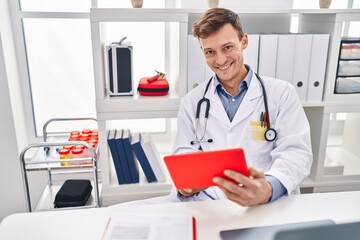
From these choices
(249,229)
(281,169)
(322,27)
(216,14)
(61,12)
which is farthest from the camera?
(61,12)

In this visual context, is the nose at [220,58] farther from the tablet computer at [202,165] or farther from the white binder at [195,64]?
the tablet computer at [202,165]

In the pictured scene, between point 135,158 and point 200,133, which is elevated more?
point 200,133

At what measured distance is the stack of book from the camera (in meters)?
1.71

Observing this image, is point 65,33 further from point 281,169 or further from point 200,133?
point 281,169

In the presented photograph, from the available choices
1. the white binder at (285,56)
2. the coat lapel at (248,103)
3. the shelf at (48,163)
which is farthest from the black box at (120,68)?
the white binder at (285,56)

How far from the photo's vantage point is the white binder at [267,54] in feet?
5.43

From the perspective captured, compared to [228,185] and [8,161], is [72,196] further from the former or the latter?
[228,185]

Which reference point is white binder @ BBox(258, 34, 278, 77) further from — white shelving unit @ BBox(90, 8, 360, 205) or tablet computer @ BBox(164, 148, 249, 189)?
tablet computer @ BBox(164, 148, 249, 189)

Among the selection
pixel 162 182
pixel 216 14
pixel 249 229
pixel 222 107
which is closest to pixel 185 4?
pixel 216 14

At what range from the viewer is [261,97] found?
132cm

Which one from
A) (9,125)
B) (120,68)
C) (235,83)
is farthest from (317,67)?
(9,125)

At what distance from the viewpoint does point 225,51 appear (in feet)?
4.20

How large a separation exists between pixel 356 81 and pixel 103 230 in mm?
1644

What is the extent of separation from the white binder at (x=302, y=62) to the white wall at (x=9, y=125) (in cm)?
161
